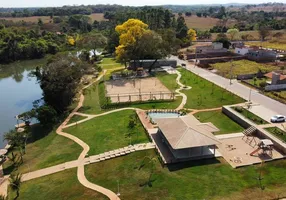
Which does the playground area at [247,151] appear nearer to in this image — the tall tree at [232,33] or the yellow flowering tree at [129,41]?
the yellow flowering tree at [129,41]

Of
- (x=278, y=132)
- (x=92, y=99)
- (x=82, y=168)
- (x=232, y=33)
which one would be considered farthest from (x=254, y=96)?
(x=232, y=33)

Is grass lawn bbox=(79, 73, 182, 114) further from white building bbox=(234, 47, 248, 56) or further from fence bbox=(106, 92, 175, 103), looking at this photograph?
white building bbox=(234, 47, 248, 56)

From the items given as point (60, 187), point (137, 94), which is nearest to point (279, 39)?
point (137, 94)

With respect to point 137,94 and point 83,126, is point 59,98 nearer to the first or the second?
point 83,126

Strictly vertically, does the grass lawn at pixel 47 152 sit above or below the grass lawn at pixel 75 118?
below

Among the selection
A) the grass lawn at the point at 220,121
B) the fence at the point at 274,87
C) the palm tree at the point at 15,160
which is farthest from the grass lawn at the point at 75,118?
the fence at the point at 274,87

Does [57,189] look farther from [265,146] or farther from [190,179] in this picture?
[265,146]
